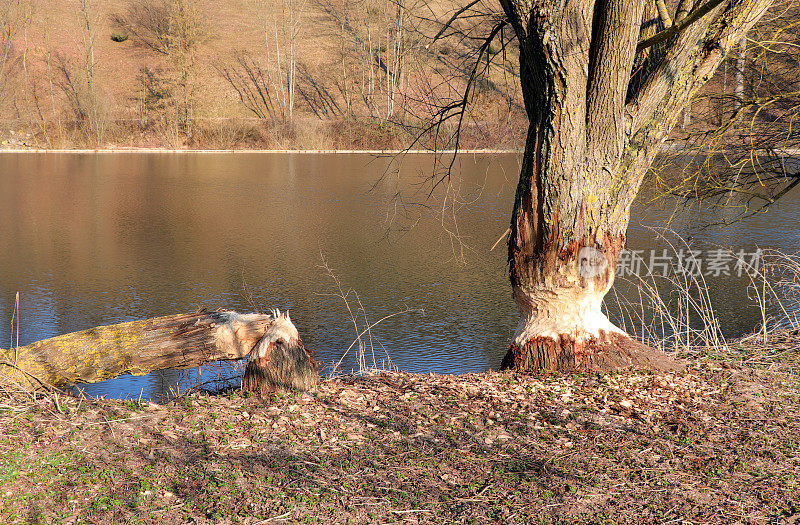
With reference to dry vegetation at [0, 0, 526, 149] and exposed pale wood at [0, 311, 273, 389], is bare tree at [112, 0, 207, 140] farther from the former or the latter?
exposed pale wood at [0, 311, 273, 389]

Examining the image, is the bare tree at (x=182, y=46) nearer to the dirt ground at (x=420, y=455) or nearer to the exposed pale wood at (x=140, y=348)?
the exposed pale wood at (x=140, y=348)

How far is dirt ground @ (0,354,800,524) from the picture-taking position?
2.42 m

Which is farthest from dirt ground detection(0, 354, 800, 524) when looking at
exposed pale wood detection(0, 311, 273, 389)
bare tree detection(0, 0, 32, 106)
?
bare tree detection(0, 0, 32, 106)

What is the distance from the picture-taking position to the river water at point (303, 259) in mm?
7207

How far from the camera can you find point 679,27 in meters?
3.50

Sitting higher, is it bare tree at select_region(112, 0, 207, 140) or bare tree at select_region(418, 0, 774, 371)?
bare tree at select_region(112, 0, 207, 140)

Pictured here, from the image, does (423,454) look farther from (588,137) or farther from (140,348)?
(588,137)

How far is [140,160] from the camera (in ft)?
93.3

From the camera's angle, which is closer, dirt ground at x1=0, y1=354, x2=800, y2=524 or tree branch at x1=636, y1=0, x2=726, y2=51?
dirt ground at x1=0, y1=354, x2=800, y2=524

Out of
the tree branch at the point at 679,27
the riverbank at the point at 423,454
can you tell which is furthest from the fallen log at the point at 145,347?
the tree branch at the point at 679,27

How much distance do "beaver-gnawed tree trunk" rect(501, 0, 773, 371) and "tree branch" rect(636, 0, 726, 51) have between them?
0.05 ft

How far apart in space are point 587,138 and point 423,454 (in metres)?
2.21
